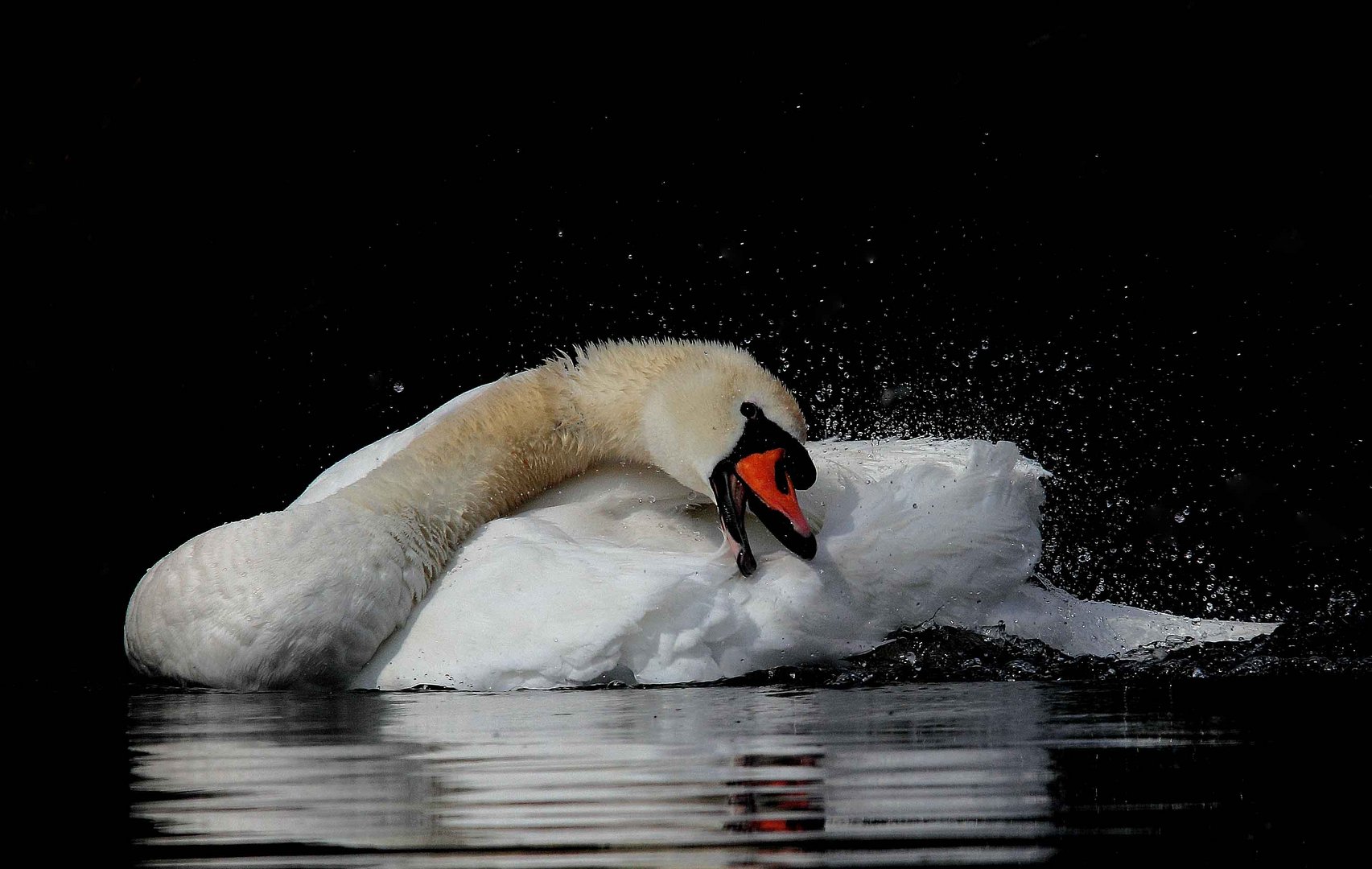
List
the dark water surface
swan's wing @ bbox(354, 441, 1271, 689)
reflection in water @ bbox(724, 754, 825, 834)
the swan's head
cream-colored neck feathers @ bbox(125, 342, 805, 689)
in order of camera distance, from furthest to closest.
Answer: the swan's head → cream-colored neck feathers @ bbox(125, 342, 805, 689) → swan's wing @ bbox(354, 441, 1271, 689) → reflection in water @ bbox(724, 754, 825, 834) → the dark water surface

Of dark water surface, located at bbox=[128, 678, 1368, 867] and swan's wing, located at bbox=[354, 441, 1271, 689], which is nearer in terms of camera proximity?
dark water surface, located at bbox=[128, 678, 1368, 867]

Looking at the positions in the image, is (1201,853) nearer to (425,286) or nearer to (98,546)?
(98,546)

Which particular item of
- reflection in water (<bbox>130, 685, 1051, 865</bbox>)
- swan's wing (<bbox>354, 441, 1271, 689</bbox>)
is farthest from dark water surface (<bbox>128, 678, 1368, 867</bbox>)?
swan's wing (<bbox>354, 441, 1271, 689</bbox>)

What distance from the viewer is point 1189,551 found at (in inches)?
Answer: 321

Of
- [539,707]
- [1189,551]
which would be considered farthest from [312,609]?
[1189,551]

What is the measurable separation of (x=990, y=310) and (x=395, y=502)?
4.94 m

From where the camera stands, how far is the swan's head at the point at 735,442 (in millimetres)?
5316

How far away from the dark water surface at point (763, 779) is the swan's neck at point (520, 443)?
1.12 m

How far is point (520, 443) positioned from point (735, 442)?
0.73 m

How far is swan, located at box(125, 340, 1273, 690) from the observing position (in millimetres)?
5027

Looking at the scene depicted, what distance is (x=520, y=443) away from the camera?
19.2ft

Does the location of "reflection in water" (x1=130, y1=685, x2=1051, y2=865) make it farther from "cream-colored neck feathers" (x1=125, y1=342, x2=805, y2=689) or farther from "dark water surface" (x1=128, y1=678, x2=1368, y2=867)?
"cream-colored neck feathers" (x1=125, y1=342, x2=805, y2=689)

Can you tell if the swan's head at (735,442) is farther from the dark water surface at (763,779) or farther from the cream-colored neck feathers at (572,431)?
the dark water surface at (763,779)

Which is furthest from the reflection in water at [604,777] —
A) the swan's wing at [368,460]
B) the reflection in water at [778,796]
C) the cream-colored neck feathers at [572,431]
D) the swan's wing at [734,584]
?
the swan's wing at [368,460]
